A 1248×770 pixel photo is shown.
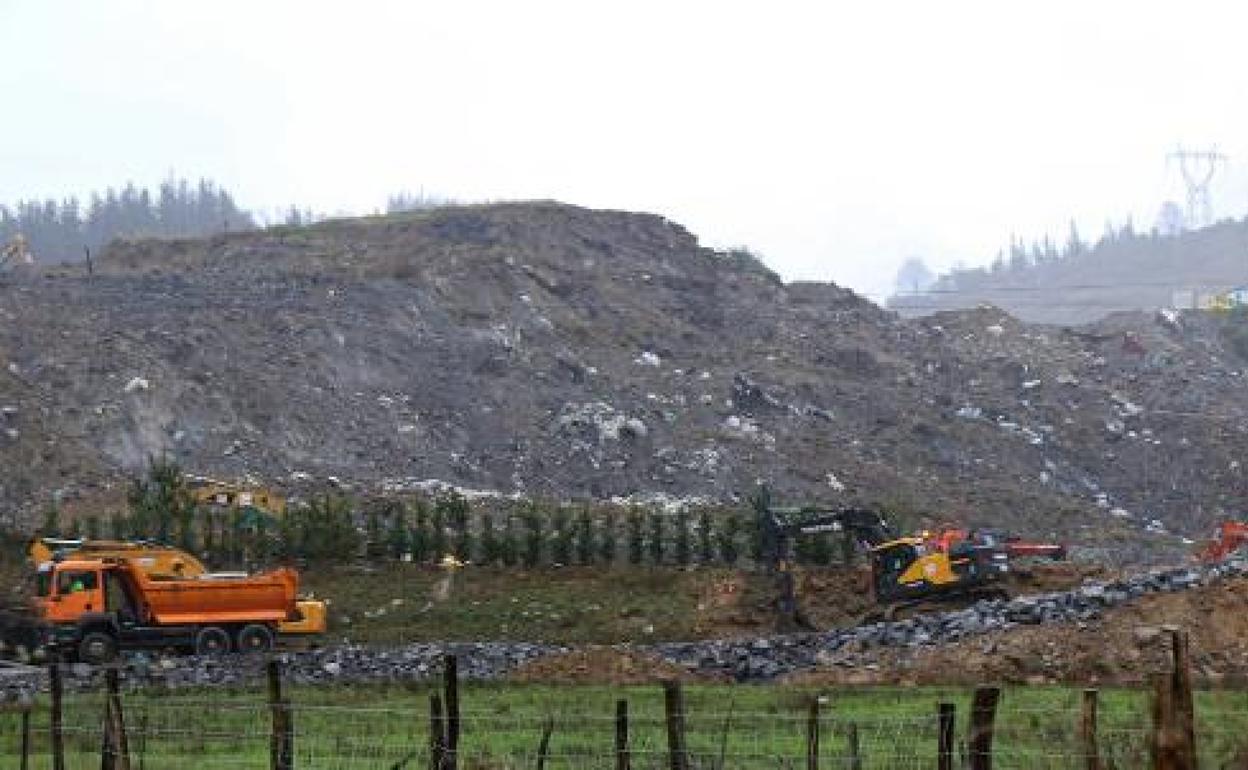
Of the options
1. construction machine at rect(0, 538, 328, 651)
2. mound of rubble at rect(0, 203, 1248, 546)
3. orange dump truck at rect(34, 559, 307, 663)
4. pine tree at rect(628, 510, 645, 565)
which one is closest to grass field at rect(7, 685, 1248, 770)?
orange dump truck at rect(34, 559, 307, 663)

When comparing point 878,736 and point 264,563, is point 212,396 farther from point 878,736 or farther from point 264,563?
point 878,736

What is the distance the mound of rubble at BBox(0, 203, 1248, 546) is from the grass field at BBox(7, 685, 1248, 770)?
20.8m

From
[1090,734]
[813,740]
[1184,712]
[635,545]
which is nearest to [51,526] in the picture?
[635,545]

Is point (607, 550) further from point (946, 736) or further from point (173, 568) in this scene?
point (946, 736)

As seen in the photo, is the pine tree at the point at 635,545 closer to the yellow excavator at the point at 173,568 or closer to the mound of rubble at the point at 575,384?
the yellow excavator at the point at 173,568

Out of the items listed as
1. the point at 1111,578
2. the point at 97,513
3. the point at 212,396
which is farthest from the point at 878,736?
the point at 212,396

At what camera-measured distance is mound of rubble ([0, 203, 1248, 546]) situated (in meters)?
43.1

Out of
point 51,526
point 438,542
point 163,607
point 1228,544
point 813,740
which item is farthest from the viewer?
point 51,526

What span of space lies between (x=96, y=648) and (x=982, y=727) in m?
18.8

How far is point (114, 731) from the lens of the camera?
10766 millimetres

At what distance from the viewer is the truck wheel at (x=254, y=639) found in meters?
24.9

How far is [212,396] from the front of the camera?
145 feet

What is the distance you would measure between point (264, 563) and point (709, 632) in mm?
9068

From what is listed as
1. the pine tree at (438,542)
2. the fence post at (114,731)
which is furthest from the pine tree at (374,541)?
the fence post at (114,731)
